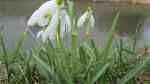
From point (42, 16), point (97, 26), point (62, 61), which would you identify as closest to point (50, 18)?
point (42, 16)

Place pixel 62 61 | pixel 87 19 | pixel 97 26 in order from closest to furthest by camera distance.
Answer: pixel 62 61 → pixel 87 19 → pixel 97 26

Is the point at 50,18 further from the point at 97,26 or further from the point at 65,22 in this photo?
the point at 97,26

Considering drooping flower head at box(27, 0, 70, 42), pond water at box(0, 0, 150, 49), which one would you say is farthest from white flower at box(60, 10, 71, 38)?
pond water at box(0, 0, 150, 49)

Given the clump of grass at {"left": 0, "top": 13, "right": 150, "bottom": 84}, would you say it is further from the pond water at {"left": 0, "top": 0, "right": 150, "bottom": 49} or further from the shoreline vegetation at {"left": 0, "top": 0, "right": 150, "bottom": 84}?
the pond water at {"left": 0, "top": 0, "right": 150, "bottom": 49}

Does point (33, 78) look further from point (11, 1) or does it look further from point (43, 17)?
point (11, 1)

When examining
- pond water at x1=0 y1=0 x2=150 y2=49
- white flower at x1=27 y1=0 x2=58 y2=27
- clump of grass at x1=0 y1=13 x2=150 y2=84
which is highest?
white flower at x1=27 y1=0 x2=58 y2=27

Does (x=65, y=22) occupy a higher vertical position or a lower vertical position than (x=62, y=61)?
higher

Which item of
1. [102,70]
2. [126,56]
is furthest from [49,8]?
[126,56]

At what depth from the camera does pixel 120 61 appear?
1.82m

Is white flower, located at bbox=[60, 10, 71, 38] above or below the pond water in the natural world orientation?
above

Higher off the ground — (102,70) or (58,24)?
(58,24)

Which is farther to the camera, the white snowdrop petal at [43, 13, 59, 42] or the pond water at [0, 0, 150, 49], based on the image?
the pond water at [0, 0, 150, 49]

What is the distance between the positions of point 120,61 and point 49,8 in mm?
433

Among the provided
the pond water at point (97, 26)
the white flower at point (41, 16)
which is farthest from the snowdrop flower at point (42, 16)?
the pond water at point (97, 26)
